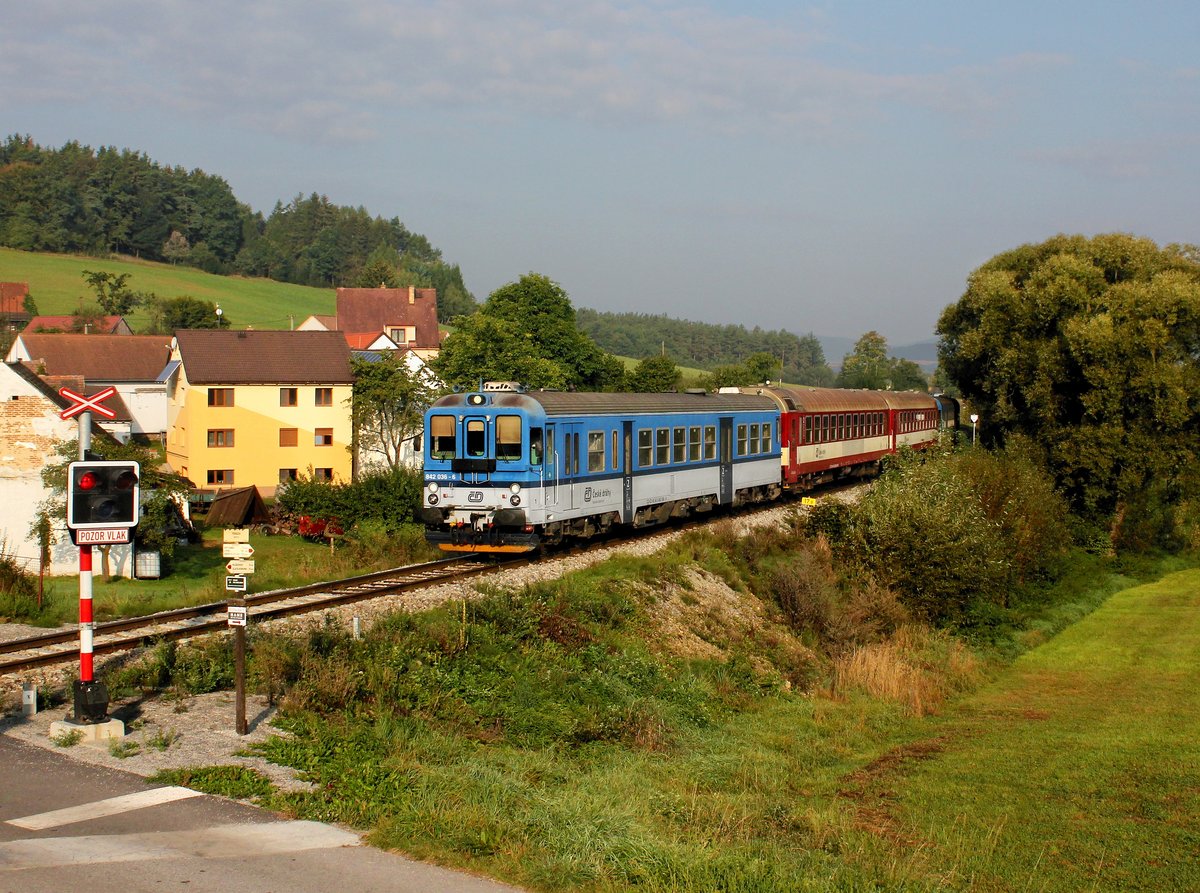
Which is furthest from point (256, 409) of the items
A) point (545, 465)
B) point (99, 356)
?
point (545, 465)

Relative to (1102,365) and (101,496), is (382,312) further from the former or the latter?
(101,496)

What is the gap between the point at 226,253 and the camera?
168m

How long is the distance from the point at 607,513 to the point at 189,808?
14972 mm

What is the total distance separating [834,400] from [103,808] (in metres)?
30.9

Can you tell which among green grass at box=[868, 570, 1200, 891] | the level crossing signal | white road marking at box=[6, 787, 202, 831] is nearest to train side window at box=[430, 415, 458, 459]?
green grass at box=[868, 570, 1200, 891]

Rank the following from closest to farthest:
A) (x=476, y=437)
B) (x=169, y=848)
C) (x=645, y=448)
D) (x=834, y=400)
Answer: (x=169, y=848) < (x=476, y=437) < (x=645, y=448) < (x=834, y=400)

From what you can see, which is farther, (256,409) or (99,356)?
(99,356)

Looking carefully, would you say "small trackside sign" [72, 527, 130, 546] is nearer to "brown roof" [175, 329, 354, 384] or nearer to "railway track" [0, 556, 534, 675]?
"railway track" [0, 556, 534, 675]

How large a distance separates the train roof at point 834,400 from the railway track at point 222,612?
1368 cm

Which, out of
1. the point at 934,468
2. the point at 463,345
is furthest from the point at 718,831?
the point at 463,345

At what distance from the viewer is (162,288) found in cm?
12350

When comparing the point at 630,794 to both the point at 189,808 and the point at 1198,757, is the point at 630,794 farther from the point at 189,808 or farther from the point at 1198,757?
the point at 1198,757

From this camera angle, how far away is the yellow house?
154 feet

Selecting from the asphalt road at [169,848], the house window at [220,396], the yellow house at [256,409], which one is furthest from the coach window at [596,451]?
the house window at [220,396]
